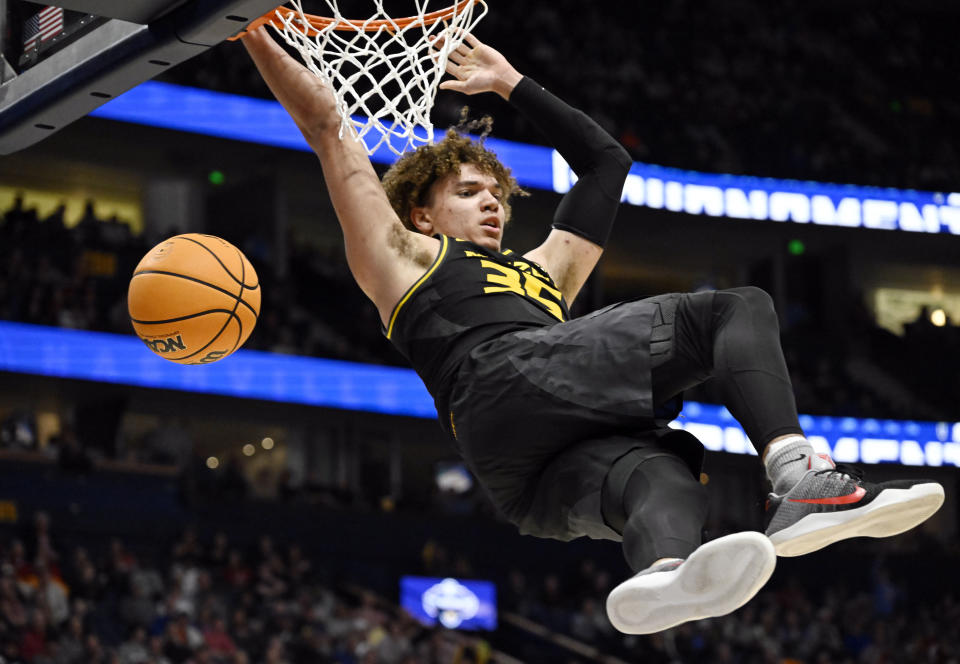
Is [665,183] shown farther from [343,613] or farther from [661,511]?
[661,511]

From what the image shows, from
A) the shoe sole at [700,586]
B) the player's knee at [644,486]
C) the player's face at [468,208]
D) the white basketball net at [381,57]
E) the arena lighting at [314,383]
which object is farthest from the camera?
the arena lighting at [314,383]

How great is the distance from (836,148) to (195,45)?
831 inches

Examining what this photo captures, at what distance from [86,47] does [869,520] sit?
109 inches

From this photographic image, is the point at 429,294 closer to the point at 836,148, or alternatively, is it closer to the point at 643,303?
the point at 643,303

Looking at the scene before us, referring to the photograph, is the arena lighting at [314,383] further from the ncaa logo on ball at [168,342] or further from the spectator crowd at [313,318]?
the ncaa logo on ball at [168,342]

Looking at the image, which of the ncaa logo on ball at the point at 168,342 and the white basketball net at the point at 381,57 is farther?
the white basketball net at the point at 381,57

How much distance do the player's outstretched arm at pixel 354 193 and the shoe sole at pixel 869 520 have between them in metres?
1.47

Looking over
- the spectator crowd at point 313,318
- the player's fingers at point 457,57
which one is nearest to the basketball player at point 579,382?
the player's fingers at point 457,57

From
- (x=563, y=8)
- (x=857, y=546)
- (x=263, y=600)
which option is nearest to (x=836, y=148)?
(x=563, y=8)

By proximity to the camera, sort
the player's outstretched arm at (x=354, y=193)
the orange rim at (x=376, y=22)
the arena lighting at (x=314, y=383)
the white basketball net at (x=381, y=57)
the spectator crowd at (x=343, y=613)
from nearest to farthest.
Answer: the player's outstretched arm at (x=354, y=193), the white basketball net at (x=381, y=57), the orange rim at (x=376, y=22), the spectator crowd at (x=343, y=613), the arena lighting at (x=314, y=383)

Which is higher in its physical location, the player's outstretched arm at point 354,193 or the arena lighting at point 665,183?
the player's outstretched arm at point 354,193

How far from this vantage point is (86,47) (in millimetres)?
4164

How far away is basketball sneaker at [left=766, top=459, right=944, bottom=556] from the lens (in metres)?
3.21

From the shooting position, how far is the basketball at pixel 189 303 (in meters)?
4.66
